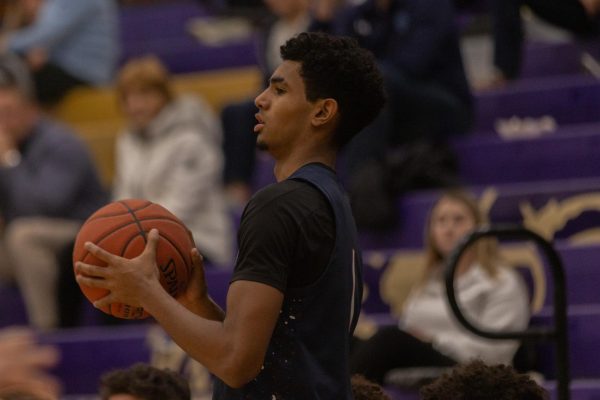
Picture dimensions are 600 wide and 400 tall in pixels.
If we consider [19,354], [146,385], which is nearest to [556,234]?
[19,354]

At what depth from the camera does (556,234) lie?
5789mm

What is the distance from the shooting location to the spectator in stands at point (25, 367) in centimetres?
389

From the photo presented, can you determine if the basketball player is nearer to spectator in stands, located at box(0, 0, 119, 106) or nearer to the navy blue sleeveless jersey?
the navy blue sleeveless jersey

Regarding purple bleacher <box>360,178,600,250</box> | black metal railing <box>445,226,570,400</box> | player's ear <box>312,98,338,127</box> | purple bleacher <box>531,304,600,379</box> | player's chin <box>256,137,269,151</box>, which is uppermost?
player's ear <box>312,98,338,127</box>

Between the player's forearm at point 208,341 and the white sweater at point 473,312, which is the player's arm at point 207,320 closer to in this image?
the player's forearm at point 208,341

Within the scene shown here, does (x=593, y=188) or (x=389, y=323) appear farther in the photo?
(x=593, y=188)

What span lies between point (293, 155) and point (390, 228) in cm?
346

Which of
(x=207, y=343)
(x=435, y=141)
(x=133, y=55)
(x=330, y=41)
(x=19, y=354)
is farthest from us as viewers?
(x=133, y=55)

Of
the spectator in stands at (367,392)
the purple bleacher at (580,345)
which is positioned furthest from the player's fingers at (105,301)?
the purple bleacher at (580,345)

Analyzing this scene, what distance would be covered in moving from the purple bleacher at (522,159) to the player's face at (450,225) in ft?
3.38

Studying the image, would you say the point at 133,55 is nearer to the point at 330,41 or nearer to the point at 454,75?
the point at 454,75

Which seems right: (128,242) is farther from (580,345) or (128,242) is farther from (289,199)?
(580,345)

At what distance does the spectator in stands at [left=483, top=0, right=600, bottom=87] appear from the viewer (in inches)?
254

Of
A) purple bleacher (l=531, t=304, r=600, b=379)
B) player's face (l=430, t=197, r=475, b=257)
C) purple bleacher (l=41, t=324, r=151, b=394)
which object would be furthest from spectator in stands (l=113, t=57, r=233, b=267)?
purple bleacher (l=531, t=304, r=600, b=379)
